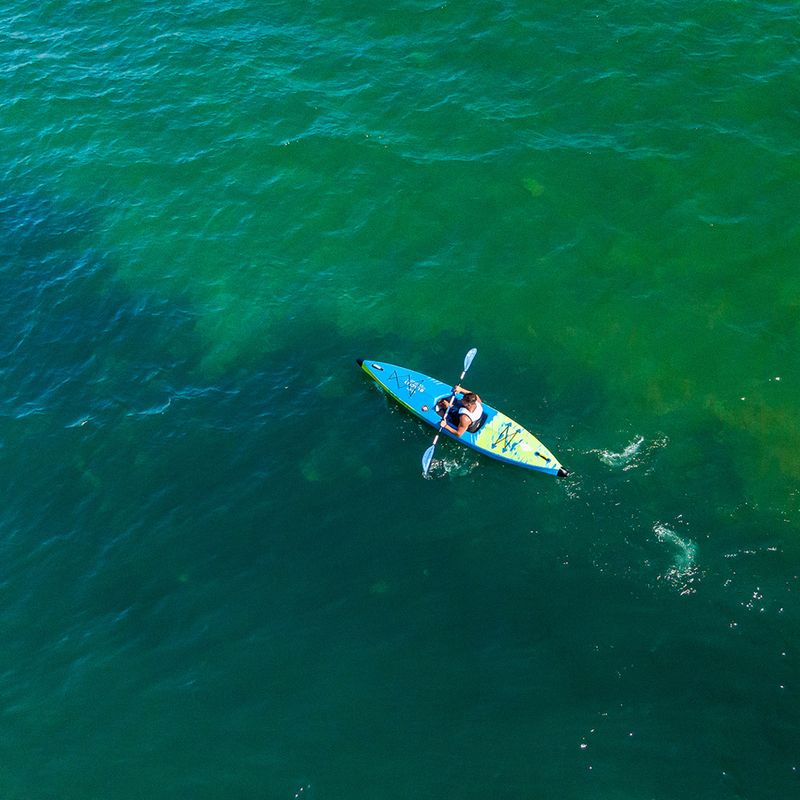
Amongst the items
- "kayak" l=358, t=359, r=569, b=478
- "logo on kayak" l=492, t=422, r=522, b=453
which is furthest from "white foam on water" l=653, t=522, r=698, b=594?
"logo on kayak" l=492, t=422, r=522, b=453

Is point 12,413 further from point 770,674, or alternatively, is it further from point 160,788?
point 770,674

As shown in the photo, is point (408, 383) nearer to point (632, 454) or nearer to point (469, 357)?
point (469, 357)

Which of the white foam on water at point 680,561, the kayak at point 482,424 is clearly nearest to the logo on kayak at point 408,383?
the kayak at point 482,424

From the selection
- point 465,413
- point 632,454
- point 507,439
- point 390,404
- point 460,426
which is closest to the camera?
point 632,454

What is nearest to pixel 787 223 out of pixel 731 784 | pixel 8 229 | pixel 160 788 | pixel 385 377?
pixel 385 377

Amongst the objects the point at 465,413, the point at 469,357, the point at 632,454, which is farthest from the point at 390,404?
the point at 632,454

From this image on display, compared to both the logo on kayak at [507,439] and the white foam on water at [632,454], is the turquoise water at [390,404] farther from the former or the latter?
the logo on kayak at [507,439]
